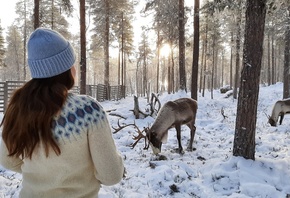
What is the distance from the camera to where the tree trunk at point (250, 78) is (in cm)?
657

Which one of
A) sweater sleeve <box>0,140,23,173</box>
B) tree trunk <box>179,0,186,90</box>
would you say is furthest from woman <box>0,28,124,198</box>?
tree trunk <box>179,0,186,90</box>

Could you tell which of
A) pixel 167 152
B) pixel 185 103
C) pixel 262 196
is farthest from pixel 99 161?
pixel 185 103

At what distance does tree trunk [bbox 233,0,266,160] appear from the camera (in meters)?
6.57

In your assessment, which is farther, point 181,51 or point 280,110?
point 181,51

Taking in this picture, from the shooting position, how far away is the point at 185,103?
31.7 feet

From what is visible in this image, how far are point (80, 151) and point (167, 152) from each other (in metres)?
7.19

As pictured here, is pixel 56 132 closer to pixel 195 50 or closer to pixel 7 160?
pixel 7 160

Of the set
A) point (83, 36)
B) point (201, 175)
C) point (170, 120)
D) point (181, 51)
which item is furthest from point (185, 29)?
point (201, 175)

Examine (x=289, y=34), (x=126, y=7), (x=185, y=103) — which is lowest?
(x=185, y=103)

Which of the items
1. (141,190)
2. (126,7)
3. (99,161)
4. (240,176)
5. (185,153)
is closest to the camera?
(99,161)

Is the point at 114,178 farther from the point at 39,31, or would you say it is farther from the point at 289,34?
the point at 289,34

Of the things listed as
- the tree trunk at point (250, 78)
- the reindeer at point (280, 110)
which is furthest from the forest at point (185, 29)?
the reindeer at point (280, 110)

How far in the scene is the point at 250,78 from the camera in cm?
670

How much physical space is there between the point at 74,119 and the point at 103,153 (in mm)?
260
